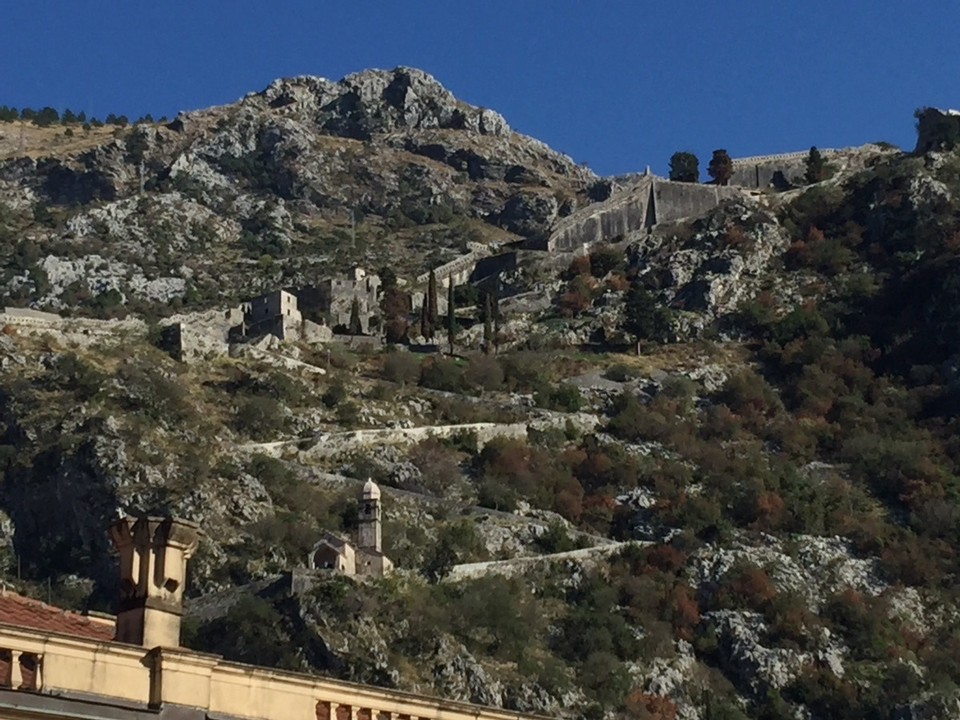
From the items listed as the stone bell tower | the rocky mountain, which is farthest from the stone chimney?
the stone bell tower

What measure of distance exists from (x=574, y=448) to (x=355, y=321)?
2260cm

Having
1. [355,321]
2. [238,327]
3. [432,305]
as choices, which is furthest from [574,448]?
[355,321]

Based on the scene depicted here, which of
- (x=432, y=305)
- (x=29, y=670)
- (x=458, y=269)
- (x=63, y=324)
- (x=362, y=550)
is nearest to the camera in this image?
(x=29, y=670)

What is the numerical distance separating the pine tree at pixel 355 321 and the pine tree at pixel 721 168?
33007mm

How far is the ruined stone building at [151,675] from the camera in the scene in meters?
17.7

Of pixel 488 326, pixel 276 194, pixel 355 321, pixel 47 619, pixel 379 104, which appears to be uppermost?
pixel 379 104

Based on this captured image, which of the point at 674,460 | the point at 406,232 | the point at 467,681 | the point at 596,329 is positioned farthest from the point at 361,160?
the point at 467,681

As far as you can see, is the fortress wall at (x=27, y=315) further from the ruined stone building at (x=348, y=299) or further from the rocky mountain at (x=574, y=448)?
the ruined stone building at (x=348, y=299)

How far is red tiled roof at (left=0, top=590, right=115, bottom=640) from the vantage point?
20.0m

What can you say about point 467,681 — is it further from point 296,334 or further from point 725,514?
point 296,334

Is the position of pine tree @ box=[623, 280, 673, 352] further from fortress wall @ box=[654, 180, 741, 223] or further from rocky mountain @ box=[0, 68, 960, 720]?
fortress wall @ box=[654, 180, 741, 223]

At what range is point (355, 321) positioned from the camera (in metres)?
118

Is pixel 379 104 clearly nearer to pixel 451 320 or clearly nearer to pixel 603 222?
pixel 603 222

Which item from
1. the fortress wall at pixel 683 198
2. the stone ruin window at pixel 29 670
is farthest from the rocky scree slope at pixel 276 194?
the stone ruin window at pixel 29 670
